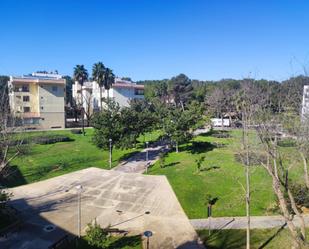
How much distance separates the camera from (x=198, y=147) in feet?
127

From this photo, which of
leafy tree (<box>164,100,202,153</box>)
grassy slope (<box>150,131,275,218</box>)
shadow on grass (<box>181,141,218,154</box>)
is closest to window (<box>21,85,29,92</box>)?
leafy tree (<box>164,100,202,153</box>)

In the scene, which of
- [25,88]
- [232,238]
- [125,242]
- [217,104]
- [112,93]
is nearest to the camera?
[125,242]

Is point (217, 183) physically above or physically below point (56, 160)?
below

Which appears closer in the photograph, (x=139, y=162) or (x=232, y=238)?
(x=232, y=238)

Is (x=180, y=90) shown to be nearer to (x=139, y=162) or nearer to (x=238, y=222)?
(x=139, y=162)

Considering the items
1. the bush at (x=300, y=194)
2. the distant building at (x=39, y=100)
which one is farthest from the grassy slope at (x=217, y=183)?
the distant building at (x=39, y=100)

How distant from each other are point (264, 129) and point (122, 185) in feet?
54.6

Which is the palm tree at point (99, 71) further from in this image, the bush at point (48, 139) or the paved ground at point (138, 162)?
the paved ground at point (138, 162)

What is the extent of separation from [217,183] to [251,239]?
30.7ft

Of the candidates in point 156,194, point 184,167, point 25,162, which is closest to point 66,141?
point 25,162

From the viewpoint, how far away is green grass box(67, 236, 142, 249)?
50.1 feet

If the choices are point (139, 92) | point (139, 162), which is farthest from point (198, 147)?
point (139, 92)

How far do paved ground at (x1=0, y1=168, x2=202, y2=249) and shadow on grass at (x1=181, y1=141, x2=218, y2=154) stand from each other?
1036cm

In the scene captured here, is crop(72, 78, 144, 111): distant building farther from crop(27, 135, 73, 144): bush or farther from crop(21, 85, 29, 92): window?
crop(27, 135, 73, 144): bush
